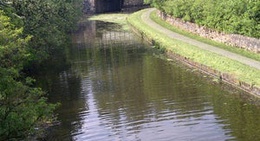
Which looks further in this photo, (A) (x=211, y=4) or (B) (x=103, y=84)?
(A) (x=211, y=4)

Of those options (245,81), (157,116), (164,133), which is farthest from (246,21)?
(164,133)

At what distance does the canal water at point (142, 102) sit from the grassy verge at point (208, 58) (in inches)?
49.9

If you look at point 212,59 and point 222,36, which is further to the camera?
point 222,36

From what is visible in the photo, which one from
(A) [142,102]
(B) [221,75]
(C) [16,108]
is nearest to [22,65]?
(A) [142,102]

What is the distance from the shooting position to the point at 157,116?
27.5 metres

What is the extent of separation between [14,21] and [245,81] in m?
19.7

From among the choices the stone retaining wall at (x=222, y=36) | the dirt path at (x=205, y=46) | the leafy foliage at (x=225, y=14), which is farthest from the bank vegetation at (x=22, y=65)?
the leafy foliage at (x=225, y=14)

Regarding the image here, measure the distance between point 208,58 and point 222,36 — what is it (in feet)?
26.4

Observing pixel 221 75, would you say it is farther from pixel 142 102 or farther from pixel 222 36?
pixel 222 36

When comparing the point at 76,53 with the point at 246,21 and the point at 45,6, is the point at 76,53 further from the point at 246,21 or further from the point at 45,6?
the point at 246,21

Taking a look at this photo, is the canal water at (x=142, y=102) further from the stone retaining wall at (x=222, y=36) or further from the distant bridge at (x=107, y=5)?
the distant bridge at (x=107, y=5)

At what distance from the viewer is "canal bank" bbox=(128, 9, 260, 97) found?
3183 cm

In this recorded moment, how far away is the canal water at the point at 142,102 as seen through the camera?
24.9 m

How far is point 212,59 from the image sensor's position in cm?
3838
